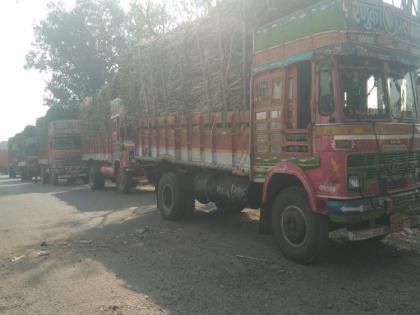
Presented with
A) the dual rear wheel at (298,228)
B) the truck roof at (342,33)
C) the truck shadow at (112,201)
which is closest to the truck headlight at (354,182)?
the dual rear wheel at (298,228)

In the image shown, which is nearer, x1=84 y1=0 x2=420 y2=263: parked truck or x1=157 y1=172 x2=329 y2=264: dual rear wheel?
x1=84 y1=0 x2=420 y2=263: parked truck

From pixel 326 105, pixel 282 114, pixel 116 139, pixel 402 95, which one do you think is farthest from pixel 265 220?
pixel 116 139

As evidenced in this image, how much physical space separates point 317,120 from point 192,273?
2440mm

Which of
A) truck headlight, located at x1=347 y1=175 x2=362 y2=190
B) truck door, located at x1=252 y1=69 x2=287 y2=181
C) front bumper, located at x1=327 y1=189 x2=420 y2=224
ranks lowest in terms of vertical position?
→ front bumper, located at x1=327 y1=189 x2=420 y2=224

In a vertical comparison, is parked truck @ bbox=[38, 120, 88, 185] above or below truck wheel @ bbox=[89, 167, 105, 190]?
above

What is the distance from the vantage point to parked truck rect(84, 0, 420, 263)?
16.6 ft

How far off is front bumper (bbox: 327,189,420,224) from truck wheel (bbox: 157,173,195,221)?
4.39 meters

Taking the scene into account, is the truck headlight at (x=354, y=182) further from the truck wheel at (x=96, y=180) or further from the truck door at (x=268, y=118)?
the truck wheel at (x=96, y=180)

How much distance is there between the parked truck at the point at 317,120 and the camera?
5070 mm

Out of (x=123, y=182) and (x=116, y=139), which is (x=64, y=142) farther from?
(x=123, y=182)

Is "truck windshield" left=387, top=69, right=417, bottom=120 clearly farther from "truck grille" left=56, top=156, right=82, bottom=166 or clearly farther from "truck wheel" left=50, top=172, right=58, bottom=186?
"truck wheel" left=50, top=172, right=58, bottom=186

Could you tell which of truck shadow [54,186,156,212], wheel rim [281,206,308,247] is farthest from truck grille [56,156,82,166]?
wheel rim [281,206,308,247]

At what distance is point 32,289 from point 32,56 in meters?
32.2

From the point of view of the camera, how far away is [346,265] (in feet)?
18.2
